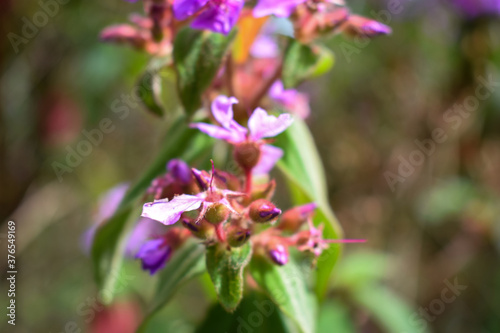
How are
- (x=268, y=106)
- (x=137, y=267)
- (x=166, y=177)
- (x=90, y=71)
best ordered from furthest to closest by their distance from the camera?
1. (x=90, y=71)
2. (x=137, y=267)
3. (x=268, y=106)
4. (x=166, y=177)

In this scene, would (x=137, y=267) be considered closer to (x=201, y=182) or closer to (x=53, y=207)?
(x=53, y=207)

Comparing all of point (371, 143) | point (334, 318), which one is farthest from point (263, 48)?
point (371, 143)

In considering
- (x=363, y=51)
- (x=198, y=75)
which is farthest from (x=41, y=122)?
(x=198, y=75)

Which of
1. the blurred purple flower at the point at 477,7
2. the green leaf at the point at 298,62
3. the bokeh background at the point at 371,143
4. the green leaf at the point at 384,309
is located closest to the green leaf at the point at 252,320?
the green leaf at the point at 298,62

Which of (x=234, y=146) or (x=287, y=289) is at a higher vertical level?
(x=234, y=146)

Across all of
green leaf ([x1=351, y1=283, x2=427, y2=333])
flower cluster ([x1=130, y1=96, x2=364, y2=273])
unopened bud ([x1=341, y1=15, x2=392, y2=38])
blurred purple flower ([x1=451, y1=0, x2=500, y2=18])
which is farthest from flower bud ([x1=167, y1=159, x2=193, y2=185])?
blurred purple flower ([x1=451, y1=0, x2=500, y2=18])

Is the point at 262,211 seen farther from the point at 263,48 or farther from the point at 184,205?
the point at 263,48
